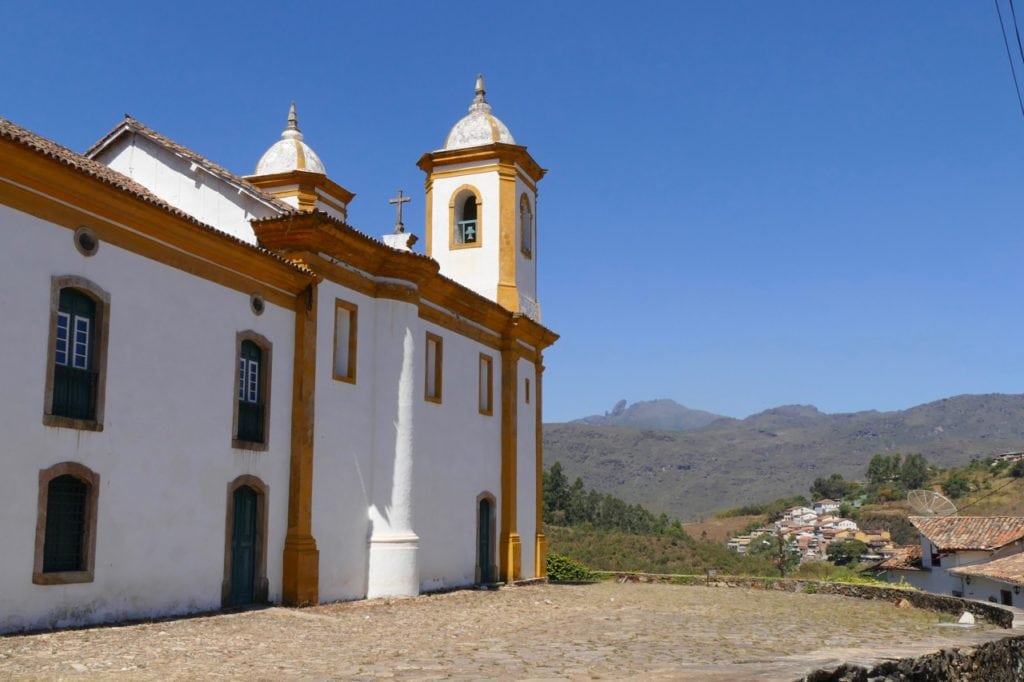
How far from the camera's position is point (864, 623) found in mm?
16688

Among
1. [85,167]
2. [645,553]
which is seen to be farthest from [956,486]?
[85,167]

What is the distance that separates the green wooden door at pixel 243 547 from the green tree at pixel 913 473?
73.8 meters

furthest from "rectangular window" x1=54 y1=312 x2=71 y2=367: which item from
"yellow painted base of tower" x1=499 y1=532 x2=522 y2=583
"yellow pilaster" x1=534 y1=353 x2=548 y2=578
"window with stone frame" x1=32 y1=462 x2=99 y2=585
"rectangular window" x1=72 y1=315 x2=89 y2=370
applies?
"yellow pilaster" x1=534 y1=353 x2=548 y2=578

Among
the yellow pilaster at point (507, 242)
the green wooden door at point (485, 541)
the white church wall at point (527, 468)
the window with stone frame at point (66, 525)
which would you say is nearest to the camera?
the window with stone frame at point (66, 525)

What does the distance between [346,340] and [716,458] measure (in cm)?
12039

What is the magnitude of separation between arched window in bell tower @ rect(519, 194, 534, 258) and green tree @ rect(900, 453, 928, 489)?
63088mm

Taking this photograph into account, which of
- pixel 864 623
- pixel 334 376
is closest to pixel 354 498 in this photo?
pixel 334 376

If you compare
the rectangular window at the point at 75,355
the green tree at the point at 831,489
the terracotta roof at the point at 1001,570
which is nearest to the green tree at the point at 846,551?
the terracotta roof at the point at 1001,570

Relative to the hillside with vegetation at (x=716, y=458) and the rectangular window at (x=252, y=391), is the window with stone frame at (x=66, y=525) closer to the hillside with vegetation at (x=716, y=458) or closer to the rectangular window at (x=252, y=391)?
the rectangular window at (x=252, y=391)

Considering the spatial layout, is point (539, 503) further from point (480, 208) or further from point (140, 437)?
point (140, 437)

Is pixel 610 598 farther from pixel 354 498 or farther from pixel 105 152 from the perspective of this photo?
pixel 105 152

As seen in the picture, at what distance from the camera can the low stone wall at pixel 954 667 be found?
7703 millimetres

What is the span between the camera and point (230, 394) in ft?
49.8

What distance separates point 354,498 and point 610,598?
623 cm
